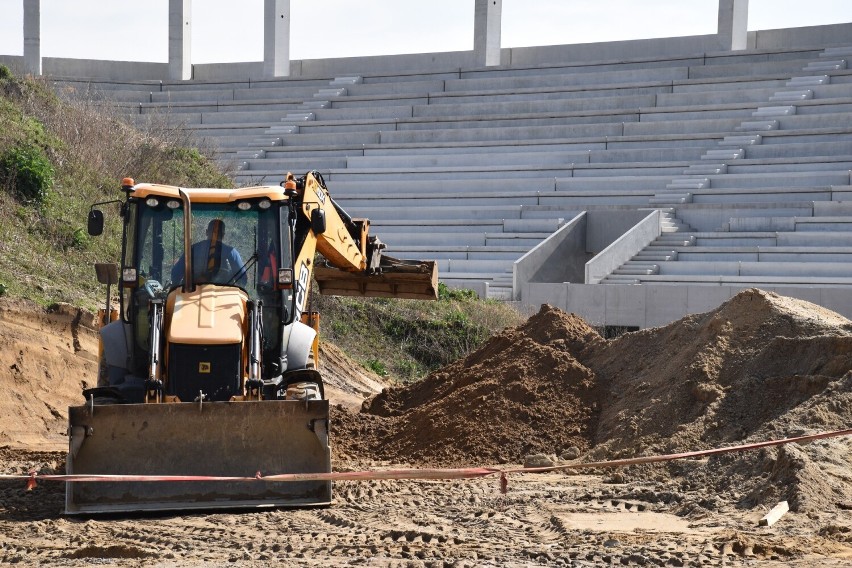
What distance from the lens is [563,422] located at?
12.6 m

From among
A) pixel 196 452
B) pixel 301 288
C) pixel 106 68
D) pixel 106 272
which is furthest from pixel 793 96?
pixel 196 452

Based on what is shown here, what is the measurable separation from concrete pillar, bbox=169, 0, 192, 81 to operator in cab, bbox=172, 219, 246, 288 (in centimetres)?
3123

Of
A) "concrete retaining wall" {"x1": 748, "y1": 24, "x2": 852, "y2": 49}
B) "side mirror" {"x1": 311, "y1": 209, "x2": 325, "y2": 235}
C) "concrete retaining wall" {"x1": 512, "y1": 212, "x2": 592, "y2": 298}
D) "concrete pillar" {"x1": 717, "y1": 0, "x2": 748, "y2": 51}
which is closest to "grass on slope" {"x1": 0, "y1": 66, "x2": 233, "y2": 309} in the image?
"concrete retaining wall" {"x1": 512, "y1": 212, "x2": 592, "y2": 298}

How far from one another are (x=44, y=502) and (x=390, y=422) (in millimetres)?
5221

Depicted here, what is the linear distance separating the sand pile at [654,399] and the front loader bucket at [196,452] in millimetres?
3277

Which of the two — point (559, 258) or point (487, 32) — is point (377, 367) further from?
point (487, 32)

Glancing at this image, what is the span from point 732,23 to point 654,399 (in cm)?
2331

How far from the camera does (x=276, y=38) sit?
126 feet

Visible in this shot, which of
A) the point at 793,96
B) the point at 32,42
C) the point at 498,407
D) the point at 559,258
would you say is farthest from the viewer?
the point at 32,42

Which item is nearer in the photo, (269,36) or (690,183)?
(690,183)

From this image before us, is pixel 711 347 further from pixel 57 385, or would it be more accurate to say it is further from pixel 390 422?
pixel 57 385

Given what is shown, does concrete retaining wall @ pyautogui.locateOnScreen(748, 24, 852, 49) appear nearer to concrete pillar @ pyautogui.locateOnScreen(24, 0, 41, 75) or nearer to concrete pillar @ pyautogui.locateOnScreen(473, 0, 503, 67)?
concrete pillar @ pyautogui.locateOnScreen(473, 0, 503, 67)

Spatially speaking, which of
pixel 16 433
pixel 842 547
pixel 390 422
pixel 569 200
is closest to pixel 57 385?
pixel 16 433

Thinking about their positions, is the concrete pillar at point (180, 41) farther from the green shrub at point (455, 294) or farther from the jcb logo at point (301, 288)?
the jcb logo at point (301, 288)
